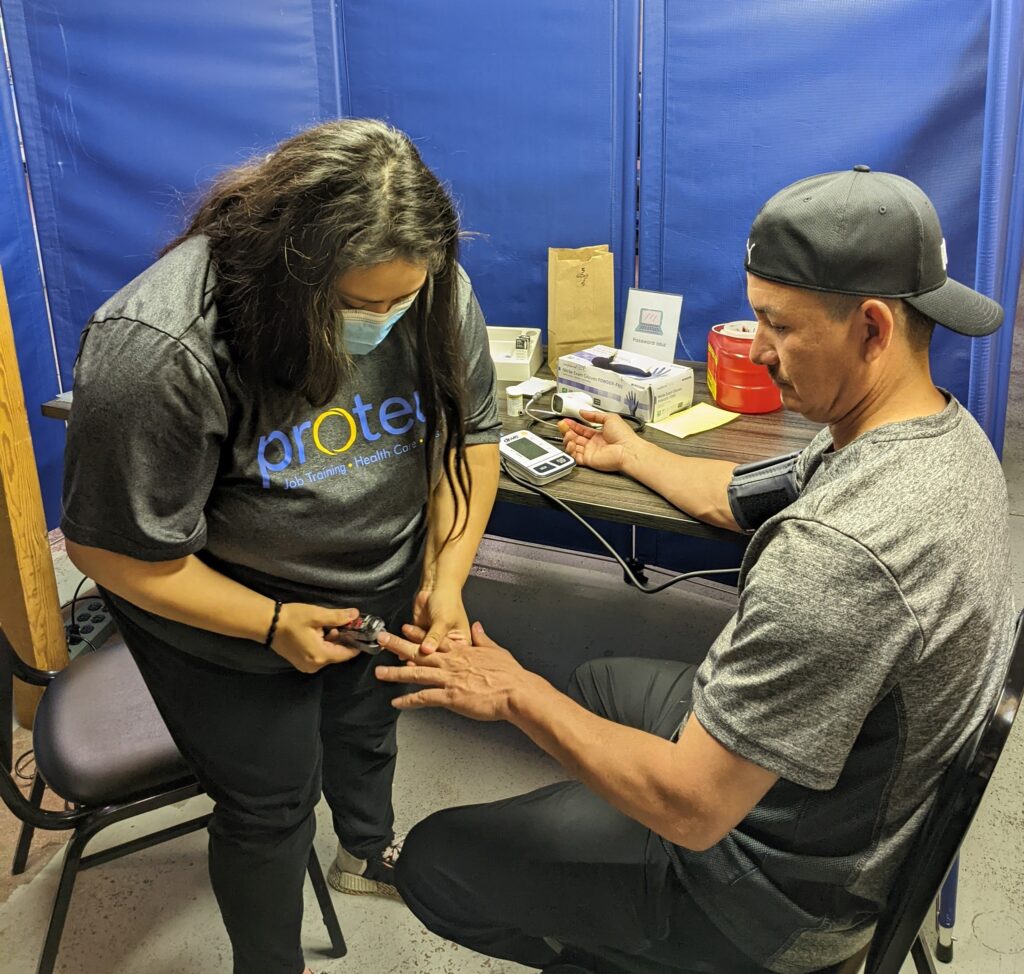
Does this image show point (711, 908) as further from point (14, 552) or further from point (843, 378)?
point (14, 552)

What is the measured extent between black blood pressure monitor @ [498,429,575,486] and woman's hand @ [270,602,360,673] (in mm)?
607

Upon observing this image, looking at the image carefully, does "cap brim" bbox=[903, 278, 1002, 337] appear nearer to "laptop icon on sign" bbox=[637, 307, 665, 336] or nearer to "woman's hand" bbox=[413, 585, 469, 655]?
"woman's hand" bbox=[413, 585, 469, 655]

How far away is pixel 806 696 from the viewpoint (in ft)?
→ 2.88

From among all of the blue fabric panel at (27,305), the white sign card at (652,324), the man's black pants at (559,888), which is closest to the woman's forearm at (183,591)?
the man's black pants at (559,888)

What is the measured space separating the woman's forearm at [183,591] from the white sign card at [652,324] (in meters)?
1.27

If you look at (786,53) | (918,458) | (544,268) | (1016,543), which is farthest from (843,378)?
(1016,543)

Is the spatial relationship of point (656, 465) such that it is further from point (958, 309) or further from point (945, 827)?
point (945, 827)

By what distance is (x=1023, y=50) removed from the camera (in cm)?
168

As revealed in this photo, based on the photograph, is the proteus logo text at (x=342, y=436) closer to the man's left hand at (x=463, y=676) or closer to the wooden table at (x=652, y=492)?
the man's left hand at (x=463, y=676)

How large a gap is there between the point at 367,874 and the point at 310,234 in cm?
126

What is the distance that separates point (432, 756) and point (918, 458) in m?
1.49

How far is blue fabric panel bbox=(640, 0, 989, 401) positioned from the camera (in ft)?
6.23

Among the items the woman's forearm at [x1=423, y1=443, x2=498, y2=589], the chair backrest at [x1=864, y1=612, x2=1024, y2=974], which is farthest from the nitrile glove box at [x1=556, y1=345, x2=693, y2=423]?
the chair backrest at [x1=864, y1=612, x2=1024, y2=974]

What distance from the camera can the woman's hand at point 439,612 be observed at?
1.39 metres
